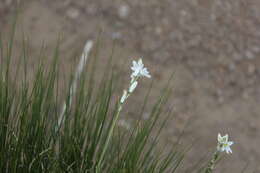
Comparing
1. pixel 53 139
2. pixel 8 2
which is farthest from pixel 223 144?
pixel 8 2

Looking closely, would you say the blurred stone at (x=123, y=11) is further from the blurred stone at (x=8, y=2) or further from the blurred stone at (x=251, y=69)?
the blurred stone at (x=251, y=69)

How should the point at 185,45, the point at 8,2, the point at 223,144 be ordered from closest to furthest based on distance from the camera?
the point at 223,144 → the point at 185,45 → the point at 8,2

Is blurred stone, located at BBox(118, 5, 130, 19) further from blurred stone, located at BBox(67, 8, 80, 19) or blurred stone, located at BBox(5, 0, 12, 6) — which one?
blurred stone, located at BBox(5, 0, 12, 6)

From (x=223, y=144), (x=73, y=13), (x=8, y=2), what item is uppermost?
(x=73, y=13)

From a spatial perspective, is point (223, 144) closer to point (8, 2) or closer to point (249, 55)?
point (249, 55)

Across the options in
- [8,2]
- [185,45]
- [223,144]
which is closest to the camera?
[223,144]

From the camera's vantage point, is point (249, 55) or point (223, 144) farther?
point (249, 55)

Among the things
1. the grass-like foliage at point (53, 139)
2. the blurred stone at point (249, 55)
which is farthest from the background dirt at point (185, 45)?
the grass-like foliage at point (53, 139)

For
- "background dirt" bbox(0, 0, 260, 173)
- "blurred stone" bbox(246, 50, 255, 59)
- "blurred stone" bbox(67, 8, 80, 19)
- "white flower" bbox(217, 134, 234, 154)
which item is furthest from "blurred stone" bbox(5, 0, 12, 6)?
"white flower" bbox(217, 134, 234, 154)

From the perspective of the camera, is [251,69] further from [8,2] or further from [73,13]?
[8,2]

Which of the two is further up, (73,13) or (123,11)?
(123,11)
